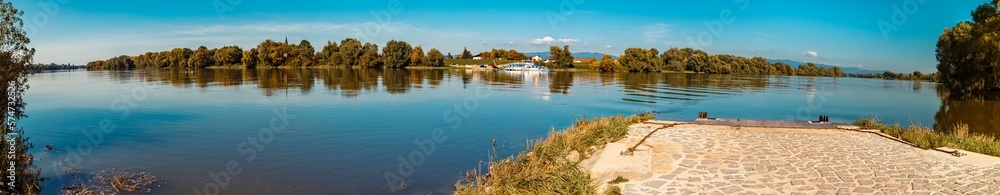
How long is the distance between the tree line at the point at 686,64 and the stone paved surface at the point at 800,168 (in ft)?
373

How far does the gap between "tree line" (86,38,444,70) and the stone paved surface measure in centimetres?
11637

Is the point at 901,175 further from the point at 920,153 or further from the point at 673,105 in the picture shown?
the point at 673,105

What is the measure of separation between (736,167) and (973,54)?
4303 cm

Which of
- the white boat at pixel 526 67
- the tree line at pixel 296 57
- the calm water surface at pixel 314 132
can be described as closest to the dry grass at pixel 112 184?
the calm water surface at pixel 314 132

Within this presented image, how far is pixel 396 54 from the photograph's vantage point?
12594 centimetres

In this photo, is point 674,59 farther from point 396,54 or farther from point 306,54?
point 306,54

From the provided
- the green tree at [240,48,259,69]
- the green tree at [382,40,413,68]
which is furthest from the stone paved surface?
the green tree at [240,48,259,69]

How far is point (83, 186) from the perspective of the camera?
10094 mm

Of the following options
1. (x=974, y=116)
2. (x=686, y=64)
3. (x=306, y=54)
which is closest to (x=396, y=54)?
(x=306, y=54)

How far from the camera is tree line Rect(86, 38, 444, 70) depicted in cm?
12694

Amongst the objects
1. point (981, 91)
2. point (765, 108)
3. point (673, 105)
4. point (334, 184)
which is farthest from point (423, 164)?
point (981, 91)

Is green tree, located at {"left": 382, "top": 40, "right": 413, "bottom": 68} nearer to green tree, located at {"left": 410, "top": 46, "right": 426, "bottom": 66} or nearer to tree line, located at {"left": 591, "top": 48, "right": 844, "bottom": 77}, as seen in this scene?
green tree, located at {"left": 410, "top": 46, "right": 426, "bottom": 66}

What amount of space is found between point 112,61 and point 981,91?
15910 centimetres

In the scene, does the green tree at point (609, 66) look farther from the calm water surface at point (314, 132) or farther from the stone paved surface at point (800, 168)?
the stone paved surface at point (800, 168)
